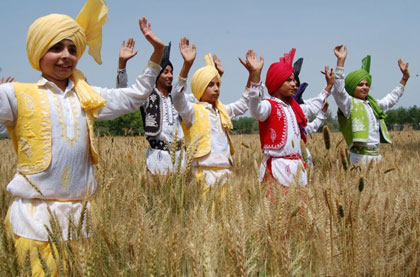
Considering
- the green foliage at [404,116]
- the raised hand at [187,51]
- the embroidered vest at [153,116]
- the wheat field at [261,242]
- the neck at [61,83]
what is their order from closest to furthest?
the wheat field at [261,242], the neck at [61,83], the raised hand at [187,51], the embroidered vest at [153,116], the green foliage at [404,116]

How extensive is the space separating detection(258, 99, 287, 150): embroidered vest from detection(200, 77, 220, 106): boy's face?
0.46 metres

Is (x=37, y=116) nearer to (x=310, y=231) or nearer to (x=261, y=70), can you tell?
(x=310, y=231)

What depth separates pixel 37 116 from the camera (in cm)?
170

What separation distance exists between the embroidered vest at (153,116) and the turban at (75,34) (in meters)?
1.65

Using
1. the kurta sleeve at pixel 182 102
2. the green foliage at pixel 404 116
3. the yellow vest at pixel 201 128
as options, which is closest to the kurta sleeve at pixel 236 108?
the yellow vest at pixel 201 128

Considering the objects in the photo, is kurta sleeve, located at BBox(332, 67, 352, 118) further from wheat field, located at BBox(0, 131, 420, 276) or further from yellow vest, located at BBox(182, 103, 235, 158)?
wheat field, located at BBox(0, 131, 420, 276)

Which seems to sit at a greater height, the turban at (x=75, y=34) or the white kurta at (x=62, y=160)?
the turban at (x=75, y=34)

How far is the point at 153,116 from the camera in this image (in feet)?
12.0

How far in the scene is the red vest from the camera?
9.76ft

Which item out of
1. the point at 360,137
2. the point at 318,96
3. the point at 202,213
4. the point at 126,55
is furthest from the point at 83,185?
the point at 360,137

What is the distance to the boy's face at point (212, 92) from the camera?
3.22 metres

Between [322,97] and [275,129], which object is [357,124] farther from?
[275,129]

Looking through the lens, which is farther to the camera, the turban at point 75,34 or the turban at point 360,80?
the turban at point 360,80

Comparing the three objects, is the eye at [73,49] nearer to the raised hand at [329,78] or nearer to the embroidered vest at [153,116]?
the embroidered vest at [153,116]
